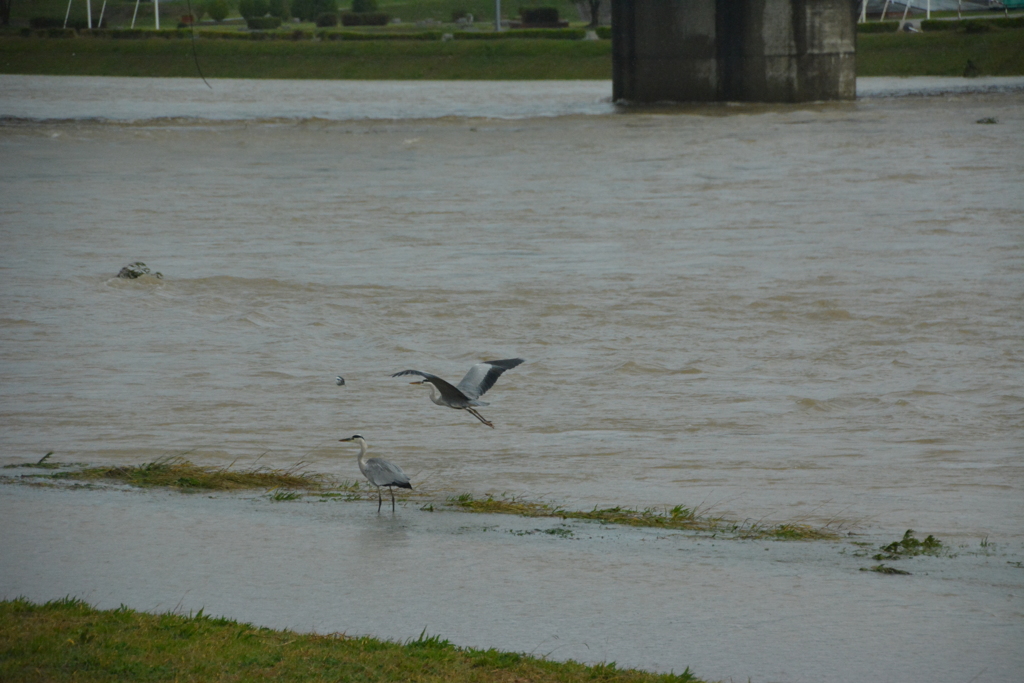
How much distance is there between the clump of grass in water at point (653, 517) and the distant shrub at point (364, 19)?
75.9 m

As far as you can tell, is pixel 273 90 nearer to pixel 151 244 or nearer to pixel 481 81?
pixel 481 81

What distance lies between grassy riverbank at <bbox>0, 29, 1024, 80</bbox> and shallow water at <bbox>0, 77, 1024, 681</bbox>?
2673 cm

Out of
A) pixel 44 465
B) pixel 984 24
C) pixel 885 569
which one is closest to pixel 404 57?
pixel 984 24

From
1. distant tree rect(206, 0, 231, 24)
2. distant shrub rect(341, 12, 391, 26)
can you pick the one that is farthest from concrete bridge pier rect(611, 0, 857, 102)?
distant tree rect(206, 0, 231, 24)

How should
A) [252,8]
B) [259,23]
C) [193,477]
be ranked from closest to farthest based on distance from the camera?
1. [193,477]
2. [259,23]
3. [252,8]

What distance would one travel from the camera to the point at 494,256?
20.5m

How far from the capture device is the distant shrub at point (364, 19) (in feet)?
266

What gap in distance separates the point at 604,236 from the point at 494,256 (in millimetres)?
2836

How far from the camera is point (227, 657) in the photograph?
529 cm

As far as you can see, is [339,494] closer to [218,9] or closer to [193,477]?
[193,477]

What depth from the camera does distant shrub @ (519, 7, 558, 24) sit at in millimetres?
75062

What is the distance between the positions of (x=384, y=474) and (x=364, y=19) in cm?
7675

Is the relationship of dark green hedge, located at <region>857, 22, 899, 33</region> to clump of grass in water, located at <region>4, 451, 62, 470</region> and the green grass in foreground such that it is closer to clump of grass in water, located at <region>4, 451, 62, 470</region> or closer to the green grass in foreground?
clump of grass in water, located at <region>4, 451, 62, 470</region>

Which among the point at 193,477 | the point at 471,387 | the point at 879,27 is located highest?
the point at 879,27
